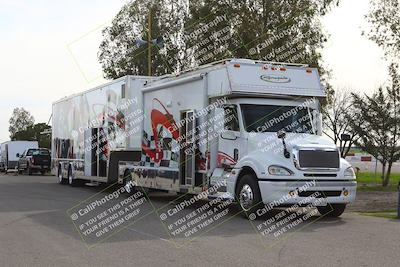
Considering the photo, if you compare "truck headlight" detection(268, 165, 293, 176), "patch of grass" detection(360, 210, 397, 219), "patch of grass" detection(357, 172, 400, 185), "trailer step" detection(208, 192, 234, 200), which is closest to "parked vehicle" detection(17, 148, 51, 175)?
Answer: "patch of grass" detection(357, 172, 400, 185)

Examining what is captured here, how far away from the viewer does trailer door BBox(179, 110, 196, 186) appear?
1427cm

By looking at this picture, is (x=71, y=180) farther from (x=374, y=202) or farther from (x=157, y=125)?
(x=374, y=202)

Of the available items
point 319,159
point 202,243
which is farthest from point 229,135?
point 202,243

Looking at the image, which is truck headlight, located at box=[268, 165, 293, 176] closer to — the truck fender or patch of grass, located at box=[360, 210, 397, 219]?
the truck fender

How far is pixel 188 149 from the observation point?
14492mm

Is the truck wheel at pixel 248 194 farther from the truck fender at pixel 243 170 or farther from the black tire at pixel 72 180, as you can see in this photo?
the black tire at pixel 72 180

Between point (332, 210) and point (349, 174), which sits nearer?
point (349, 174)

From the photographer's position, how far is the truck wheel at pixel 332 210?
1309 centimetres

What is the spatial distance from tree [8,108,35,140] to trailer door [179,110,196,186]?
10184cm

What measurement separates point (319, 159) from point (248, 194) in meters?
1.62

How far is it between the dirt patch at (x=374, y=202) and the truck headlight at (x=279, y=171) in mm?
4226

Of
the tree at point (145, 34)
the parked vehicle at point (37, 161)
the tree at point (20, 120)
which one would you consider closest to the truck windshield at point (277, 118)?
the tree at point (145, 34)

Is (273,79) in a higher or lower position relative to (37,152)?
higher

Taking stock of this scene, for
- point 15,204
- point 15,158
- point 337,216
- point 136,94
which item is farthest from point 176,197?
point 15,158
